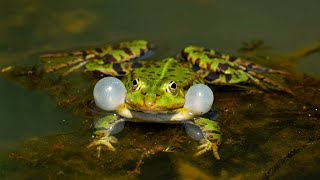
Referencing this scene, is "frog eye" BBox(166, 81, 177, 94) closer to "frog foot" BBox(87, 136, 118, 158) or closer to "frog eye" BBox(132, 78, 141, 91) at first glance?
"frog eye" BBox(132, 78, 141, 91)

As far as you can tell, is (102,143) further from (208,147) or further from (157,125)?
(208,147)

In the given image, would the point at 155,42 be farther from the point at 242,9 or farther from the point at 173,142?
the point at 173,142

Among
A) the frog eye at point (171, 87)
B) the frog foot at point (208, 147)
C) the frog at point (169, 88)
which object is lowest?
the frog foot at point (208, 147)

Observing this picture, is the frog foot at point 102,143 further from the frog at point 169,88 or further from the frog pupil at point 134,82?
the frog pupil at point 134,82

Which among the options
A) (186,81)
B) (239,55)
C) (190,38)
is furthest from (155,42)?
(186,81)

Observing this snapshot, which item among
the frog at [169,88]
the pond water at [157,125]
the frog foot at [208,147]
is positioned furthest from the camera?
the frog at [169,88]

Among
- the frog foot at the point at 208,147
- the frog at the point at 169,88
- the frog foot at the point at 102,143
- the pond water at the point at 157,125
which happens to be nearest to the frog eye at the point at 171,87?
the frog at the point at 169,88

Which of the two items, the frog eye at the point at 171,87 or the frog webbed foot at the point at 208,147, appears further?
the frog eye at the point at 171,87
